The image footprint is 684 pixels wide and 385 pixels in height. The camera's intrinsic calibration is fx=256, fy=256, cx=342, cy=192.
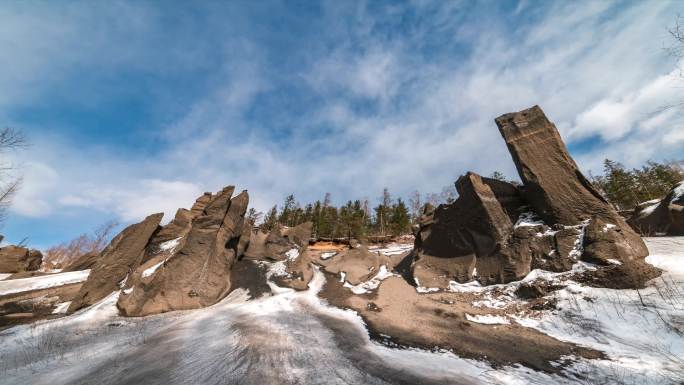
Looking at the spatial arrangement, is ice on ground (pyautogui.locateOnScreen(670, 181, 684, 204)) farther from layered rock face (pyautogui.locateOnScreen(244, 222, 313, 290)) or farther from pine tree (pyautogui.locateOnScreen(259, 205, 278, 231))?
pine tree (pyautogui.locateOnScreen(259, 205, 278, 231))

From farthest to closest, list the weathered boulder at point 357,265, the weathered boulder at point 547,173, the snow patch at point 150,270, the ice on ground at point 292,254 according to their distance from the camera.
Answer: the ice on ground at point 292,254, the weathered boulder at point 357,265, the snow patch at point 150,270, the weathered boulder at point 547,173

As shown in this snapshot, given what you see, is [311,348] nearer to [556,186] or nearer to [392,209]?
[556,186]

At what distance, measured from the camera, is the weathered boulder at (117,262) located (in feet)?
47.6

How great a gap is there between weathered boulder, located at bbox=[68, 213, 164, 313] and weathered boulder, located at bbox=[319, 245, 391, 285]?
535 inches

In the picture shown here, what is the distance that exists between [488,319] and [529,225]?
21.1 ft

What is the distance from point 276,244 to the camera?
23188 millimetres

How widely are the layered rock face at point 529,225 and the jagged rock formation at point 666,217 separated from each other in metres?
7.57

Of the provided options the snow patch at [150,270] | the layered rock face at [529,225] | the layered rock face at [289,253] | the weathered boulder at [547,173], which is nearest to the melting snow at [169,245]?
the snow patch at [150,270]

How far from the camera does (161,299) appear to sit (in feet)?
44.0

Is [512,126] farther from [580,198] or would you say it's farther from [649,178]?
[649,178]

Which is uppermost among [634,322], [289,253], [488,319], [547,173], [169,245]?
[547,173]

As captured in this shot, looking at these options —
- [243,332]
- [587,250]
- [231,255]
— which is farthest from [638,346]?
[231,255]

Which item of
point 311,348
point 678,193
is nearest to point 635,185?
point 678,193

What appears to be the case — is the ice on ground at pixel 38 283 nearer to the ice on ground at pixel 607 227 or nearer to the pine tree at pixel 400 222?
the ice on ground at pixel 607 227
